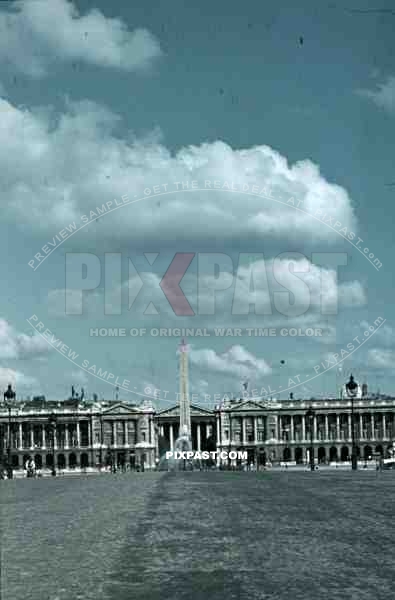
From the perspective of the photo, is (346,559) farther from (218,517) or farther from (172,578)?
(218,517)

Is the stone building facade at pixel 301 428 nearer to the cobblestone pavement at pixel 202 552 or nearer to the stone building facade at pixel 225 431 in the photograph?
the stone building facade at pixel 225 431

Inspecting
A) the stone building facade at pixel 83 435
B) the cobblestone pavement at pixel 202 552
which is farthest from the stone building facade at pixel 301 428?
the cobblestone pavement at pixel 202 552

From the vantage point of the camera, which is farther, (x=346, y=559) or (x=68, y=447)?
(x=68, y=447)

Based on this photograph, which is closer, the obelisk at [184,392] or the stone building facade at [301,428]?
the obelisk at [184,392]

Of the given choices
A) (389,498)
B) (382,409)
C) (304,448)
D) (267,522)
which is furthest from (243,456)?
(267,522)

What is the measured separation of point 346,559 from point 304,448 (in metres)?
163

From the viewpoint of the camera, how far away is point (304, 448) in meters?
180

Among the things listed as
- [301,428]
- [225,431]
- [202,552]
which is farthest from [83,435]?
[202,552]

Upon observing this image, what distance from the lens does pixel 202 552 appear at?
66.5ft

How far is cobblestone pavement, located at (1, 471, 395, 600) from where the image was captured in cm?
1545

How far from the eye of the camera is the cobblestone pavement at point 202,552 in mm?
15445

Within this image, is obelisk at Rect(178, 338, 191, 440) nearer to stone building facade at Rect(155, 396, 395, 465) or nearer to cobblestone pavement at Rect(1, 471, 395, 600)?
stone building facade at Rect(155, 396, 395, 465)

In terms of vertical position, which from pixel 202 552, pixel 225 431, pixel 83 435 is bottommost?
pixel 202 552

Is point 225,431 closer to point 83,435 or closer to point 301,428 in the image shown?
point 301,428
